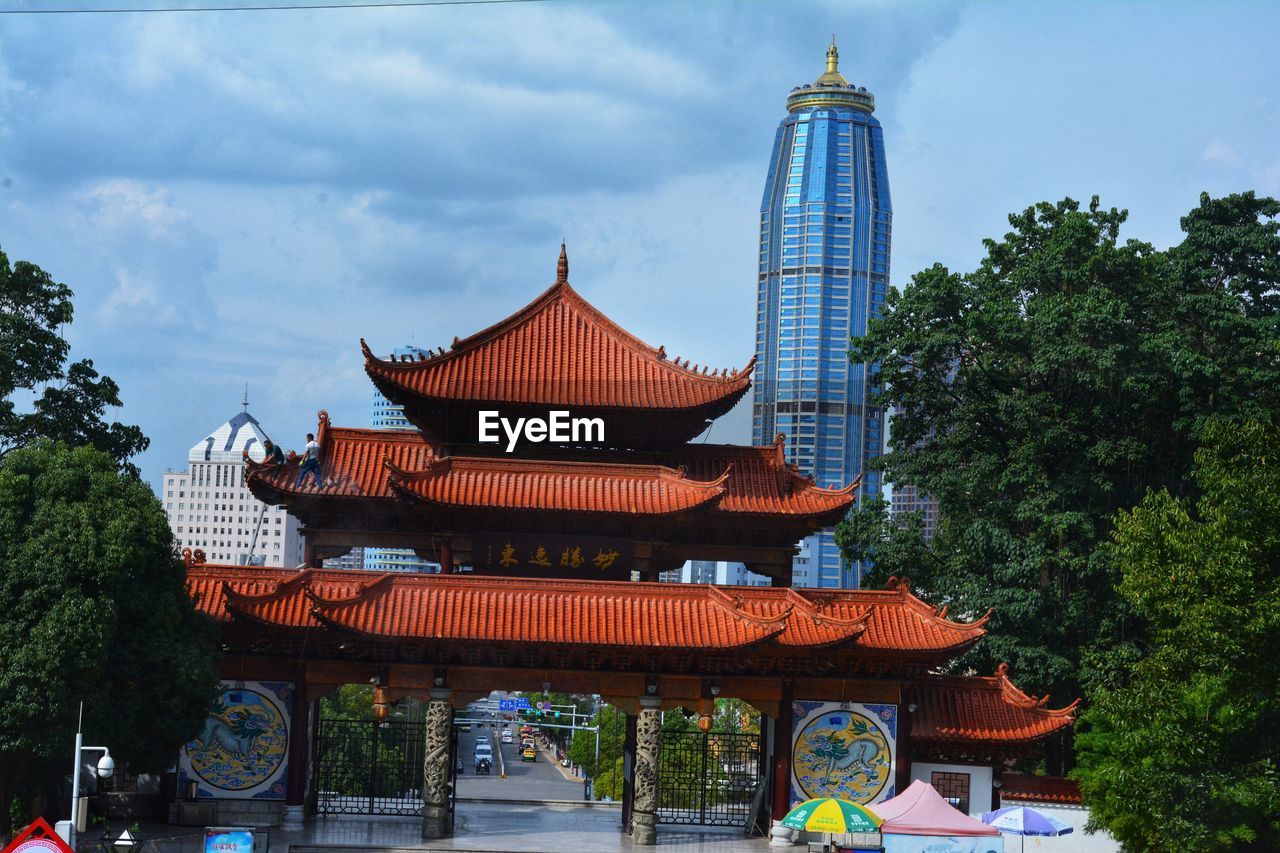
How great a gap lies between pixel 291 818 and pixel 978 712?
1350 centimetres

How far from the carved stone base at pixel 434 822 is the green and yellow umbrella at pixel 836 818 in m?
7.26

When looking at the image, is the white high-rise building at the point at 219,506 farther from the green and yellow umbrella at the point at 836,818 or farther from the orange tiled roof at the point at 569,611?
the green and yellow umbrella at the point at 836,818

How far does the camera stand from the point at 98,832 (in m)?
28.0

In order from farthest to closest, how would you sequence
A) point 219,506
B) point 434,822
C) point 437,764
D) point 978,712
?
point 219,506, point 978,712, point 437,764, point 434,822

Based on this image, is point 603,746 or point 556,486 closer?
point 556,486

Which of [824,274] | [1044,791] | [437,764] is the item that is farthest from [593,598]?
[824,274]

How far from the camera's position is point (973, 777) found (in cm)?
3167

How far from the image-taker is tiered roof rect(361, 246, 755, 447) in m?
33.8

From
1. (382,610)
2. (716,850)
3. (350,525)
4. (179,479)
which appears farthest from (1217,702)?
(179,479)

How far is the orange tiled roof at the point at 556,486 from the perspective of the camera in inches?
1264

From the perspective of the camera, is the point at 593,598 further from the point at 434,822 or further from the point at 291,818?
the point at 291,818

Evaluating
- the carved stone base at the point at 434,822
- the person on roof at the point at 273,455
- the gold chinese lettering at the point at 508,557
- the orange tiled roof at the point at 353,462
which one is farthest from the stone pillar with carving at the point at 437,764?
the person on roof at the point at 273,455

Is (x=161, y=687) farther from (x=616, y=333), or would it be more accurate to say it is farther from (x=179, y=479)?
(x=179, y=479)

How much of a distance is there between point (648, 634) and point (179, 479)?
5668 inches
